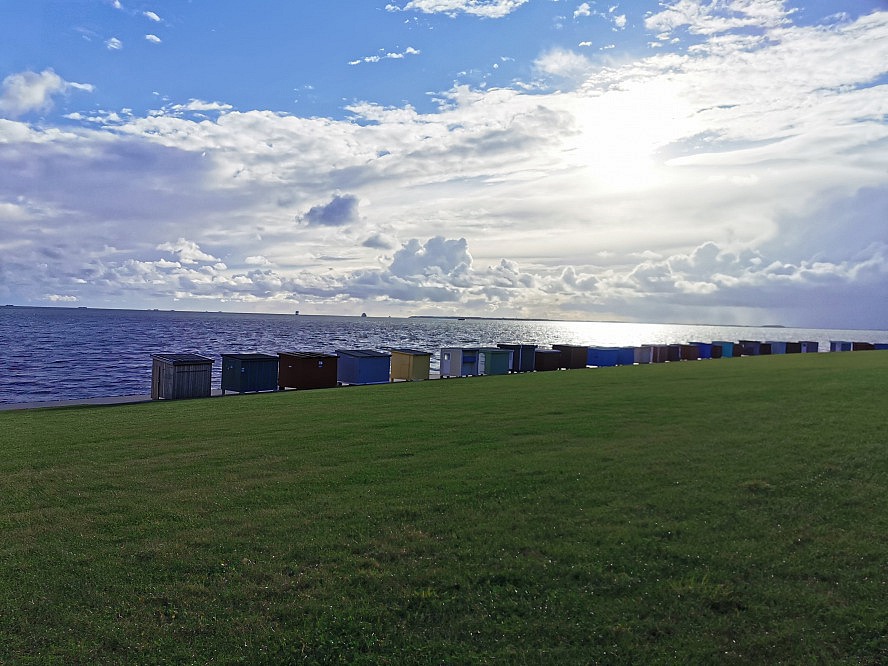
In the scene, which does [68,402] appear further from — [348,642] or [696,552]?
[696,552]

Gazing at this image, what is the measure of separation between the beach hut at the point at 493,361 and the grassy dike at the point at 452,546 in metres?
23.9

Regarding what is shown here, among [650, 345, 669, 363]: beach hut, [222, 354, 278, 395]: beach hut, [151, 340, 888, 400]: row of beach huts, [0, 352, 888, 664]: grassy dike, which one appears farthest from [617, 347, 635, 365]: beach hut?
[0, 352, 888, 664]: grassy dike

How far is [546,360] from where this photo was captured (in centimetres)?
4784

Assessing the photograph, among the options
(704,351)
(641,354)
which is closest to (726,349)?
(704,351)

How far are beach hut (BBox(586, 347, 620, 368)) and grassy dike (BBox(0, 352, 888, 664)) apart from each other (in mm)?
34967

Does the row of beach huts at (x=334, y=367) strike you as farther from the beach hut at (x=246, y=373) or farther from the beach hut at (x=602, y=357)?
the beach hut at (x=602, y=357)

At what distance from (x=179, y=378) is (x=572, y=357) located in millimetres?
31579

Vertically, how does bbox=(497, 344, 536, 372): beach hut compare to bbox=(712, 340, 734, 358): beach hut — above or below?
below

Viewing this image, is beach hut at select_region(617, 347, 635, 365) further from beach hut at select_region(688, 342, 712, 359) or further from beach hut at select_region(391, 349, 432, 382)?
beach hut at select_region(391, 349, 432, 382)

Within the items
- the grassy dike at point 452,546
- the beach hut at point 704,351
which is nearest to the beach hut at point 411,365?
the grassy dike at point 452,546

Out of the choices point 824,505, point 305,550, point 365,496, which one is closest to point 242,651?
point 305,550

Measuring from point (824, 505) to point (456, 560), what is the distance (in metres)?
6.76

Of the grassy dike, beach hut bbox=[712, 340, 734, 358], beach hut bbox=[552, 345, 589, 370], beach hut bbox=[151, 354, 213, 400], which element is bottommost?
the grassy dike

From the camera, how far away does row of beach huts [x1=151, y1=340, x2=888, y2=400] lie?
2903 cm
